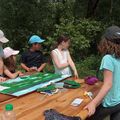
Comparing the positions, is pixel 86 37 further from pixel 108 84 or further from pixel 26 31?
pixel 108 84

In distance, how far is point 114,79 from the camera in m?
3.32

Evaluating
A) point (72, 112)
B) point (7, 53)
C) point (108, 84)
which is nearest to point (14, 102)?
point (72, 112)

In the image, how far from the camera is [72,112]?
3.27 m

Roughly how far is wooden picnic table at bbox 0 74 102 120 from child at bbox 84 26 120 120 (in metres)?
0.17

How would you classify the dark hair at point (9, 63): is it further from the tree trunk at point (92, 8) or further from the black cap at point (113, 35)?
the tree trunk at point (92, 8)

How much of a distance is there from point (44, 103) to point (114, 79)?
0.73 metres

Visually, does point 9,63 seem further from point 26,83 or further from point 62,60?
point 26,83

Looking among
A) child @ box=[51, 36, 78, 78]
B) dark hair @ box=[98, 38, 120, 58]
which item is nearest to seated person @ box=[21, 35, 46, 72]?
child @ box=[51, 36, 78, 78]

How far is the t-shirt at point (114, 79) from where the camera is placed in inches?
128

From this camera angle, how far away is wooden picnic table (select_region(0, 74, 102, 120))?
3170 mm

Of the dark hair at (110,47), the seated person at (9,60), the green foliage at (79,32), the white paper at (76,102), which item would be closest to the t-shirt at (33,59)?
the seated person at (9,60)

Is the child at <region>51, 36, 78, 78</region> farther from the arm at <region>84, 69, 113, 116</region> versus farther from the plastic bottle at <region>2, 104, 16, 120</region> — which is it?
the plastic bottle at <region>2, 104, 16, 120</region>

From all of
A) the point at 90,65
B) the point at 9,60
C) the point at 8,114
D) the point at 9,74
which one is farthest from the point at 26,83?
the point at 90,65

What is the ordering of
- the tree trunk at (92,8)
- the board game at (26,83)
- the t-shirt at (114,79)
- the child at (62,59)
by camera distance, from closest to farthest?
the t-shirt at (114,79) < the board game at (26,83) < the child at (62,59) < the tree trunk at (92,8)
